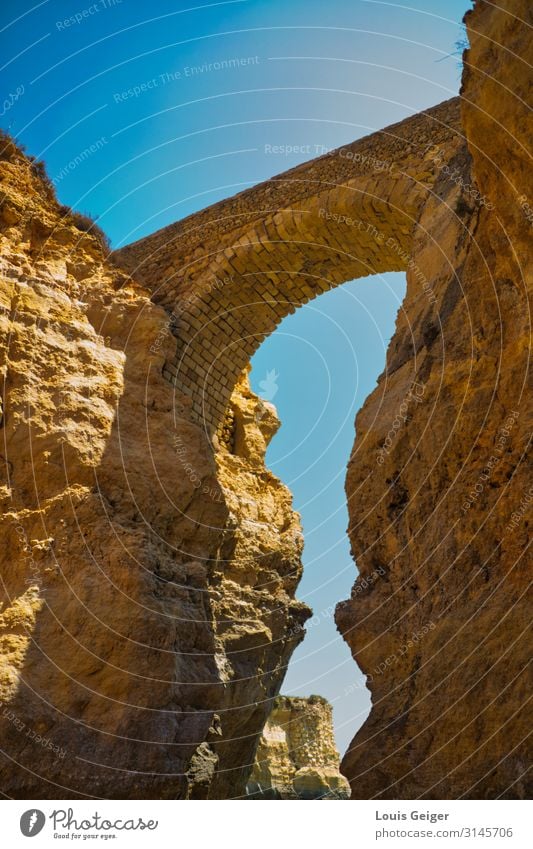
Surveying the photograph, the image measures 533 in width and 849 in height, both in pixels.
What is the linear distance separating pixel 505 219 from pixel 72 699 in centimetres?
511

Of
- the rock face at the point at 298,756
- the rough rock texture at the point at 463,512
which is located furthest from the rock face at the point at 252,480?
the rock face at the point at 298,756

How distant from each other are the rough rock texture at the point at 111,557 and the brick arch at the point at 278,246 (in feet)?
1.93

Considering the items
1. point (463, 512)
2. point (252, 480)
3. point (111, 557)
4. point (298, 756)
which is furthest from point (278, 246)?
point (298, 756)

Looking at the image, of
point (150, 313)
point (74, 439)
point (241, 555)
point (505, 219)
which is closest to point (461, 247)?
point (505, 219)

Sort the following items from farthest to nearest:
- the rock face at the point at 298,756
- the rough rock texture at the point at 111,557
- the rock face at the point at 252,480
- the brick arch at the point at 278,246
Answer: the rock face at the point at 298,756
the brick arch at the point at 278,246
the rough rock texture at the point at 111,557
the rock face at the point at 252,480

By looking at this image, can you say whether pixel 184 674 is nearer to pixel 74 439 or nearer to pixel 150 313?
pixel 74 439

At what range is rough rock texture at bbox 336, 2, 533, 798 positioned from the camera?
3.99 metres

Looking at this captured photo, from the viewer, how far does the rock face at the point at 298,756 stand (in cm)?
1614

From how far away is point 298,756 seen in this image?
17.6m

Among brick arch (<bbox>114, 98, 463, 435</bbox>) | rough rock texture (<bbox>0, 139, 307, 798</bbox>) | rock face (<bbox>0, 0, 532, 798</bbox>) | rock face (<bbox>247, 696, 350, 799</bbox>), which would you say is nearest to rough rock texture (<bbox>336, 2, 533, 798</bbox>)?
rock face (<bbox>0, 0, 532, 798</bbox>)

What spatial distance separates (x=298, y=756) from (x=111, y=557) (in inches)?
466

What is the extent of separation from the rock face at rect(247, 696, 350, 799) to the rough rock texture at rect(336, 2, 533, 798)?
11278mm

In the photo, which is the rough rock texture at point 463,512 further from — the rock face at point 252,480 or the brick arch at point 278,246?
the brick arch at point 278,246

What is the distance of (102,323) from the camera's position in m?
9.39
